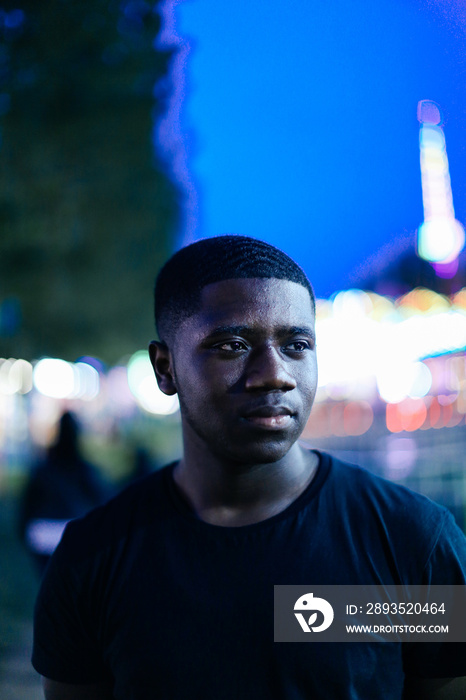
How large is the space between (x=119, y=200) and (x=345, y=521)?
9.58 metres

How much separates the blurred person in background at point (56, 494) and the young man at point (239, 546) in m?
2.59

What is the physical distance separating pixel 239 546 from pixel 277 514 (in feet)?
0.45

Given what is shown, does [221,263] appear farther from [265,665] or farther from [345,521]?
[265,665]

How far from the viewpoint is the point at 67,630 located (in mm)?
1792

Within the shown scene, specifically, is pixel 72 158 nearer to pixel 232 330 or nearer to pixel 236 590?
pixel 232 330

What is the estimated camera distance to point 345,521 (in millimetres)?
1744

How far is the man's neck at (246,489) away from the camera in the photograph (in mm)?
1793

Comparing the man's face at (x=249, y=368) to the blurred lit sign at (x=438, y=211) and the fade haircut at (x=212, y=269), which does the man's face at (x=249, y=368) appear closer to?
the fade haircut at (x=212, y=269)

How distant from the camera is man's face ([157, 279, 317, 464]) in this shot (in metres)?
1.65

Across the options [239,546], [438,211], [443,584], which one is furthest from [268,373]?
[438,211]

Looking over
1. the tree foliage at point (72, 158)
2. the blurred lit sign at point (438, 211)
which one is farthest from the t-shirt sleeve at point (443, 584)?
the blurred lit sign at point (438, 211)

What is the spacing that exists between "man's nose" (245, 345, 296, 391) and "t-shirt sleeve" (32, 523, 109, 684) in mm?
739

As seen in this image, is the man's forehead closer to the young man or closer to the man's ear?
the young man

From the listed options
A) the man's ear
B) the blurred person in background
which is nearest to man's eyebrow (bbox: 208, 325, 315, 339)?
the man's ear
